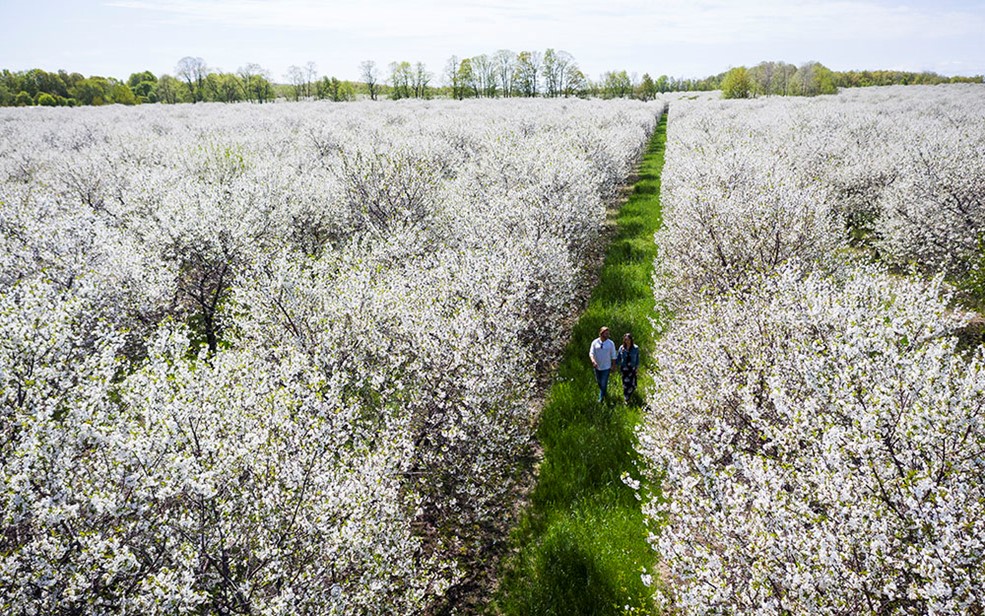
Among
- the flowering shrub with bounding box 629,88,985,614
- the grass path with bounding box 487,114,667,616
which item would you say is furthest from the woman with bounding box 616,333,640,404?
the flowering shrub with bounding box 629,88,985,614

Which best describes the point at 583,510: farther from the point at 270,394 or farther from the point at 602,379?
the point at 270,394

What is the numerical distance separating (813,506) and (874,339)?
9.23 feet

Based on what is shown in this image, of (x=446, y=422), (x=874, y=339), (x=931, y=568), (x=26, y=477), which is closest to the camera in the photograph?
(x=931, y=568)

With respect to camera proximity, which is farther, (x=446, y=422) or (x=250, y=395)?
(x=446, y=422)

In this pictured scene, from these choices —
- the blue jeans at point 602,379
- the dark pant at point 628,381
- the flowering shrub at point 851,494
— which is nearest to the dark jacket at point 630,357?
the dark pant at point 628,381

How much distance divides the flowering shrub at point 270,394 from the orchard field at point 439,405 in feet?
0.22

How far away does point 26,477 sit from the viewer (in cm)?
537

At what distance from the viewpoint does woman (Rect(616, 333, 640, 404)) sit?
1496 cm

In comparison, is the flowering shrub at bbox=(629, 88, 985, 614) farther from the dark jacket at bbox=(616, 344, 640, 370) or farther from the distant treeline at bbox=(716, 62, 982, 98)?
the distant treeline at bbox=(716, 62, 982, 98)

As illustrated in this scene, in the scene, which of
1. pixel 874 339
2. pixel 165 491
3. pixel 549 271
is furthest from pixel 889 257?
pixel 165 491

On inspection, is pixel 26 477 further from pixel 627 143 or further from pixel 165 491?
pixel 627 143

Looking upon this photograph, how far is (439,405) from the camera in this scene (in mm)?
9977

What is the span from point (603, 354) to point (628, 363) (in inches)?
34.7

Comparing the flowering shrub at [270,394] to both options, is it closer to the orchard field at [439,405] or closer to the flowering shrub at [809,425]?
the orchard field at [439,405]
